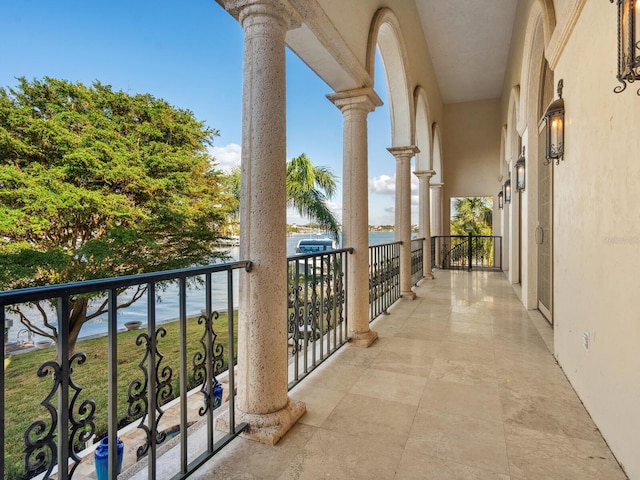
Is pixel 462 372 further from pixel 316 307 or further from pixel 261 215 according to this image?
pixel 261 215

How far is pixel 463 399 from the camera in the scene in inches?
85.7

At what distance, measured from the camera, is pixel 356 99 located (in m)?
3.12

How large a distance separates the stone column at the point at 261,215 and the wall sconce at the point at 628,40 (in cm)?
146

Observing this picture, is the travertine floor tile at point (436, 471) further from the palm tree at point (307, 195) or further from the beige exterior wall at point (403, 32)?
the palm tree at point (307, 195)

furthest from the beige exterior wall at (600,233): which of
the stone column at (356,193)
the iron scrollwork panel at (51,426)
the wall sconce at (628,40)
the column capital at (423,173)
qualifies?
the column capital at (423,173)

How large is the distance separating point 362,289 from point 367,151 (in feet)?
4.17

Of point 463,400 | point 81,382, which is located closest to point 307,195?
point 81,382

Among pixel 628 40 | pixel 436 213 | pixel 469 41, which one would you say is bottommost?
pixel 436 213

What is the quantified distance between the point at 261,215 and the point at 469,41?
23.2 feet

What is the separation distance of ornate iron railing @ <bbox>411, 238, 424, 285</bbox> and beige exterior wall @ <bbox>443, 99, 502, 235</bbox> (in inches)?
135

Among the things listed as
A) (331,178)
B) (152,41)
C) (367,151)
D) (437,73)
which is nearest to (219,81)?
(152,41)

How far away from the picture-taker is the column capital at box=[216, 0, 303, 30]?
5.69 ft

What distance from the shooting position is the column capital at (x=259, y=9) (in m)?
1.74

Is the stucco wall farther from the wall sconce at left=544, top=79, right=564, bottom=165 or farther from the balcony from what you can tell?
the balcony
